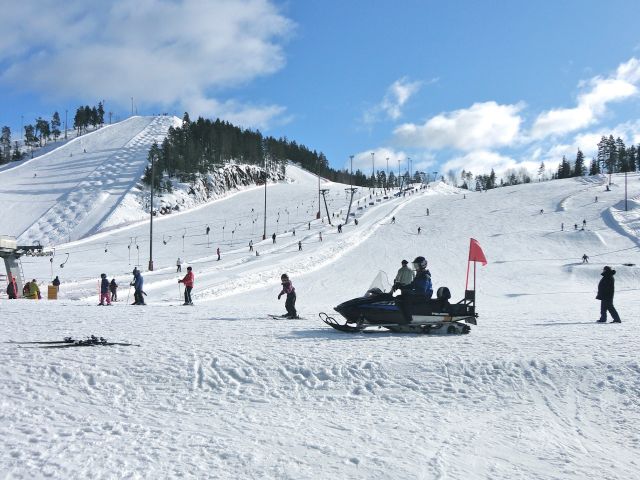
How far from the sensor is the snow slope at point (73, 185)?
76250 millimetres

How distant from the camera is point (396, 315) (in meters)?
11.1

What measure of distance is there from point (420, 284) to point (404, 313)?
28.6 inches

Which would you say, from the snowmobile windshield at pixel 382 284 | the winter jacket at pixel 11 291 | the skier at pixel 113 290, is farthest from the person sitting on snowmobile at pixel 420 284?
the winter jacket at pixel 11 291

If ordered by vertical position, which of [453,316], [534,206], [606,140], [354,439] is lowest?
[354,439]

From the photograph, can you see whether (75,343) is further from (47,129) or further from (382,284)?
(47,129)

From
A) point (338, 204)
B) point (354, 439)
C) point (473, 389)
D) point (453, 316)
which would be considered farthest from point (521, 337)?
point (338, 204)

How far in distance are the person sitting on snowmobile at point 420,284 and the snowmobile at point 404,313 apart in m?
0.10

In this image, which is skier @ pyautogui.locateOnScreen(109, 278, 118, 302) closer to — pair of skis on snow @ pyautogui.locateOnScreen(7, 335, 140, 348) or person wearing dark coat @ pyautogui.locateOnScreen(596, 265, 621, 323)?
pair of skis on snow @ pyautogui.locateOnScreen(7, 335, 140, 348)

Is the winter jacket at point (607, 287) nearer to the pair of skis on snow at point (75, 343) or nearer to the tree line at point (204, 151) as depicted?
the pair of skis on snow at point (75, 343)

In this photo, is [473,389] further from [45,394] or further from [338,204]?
[338,204]

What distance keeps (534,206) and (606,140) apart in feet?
276

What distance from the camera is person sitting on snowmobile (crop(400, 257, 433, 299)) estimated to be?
11.1 m

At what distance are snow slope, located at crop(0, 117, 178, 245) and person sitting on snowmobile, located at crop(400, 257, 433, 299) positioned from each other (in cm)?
6918

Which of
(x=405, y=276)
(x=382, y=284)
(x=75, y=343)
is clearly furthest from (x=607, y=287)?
(x=75, y=343)
